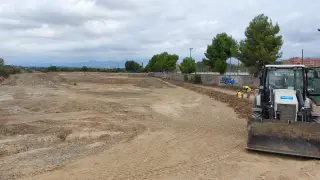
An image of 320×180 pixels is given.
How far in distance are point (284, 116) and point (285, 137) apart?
2.75ft

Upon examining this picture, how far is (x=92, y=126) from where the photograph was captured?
44.1 feet

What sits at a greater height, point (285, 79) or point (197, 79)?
point (285, 79)

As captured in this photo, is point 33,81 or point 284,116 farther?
point 33,81

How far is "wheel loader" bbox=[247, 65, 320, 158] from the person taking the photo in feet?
28.5

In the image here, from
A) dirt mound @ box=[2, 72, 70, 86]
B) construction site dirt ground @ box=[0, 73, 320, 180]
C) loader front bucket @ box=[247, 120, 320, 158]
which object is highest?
dirt mound @ box=[2, 72, 70, 86]

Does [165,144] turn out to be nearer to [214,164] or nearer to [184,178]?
Answer: [214,164]

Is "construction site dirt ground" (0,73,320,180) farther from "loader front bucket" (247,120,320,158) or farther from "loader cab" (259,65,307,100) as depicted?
"loader cab" (259,65,307,100)

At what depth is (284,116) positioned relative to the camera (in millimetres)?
9516

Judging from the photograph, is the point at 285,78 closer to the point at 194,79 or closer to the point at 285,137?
the point at 285,137

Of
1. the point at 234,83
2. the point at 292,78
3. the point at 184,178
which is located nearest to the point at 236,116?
the point at 292,78

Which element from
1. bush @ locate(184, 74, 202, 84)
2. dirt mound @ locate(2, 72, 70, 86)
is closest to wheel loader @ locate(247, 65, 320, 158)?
bush @ locate(184, 74, 202, 84)

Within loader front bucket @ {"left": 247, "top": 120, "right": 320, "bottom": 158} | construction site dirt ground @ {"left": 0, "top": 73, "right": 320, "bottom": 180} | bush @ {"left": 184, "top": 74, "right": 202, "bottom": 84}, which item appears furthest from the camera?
bush @ {"left": 184, "top": 74, "right": 202, "bottom": 84}

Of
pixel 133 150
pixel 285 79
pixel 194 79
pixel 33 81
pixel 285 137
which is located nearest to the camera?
pixel 285 137

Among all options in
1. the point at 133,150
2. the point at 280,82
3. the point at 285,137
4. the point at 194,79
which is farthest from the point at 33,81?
the point at 285,137
